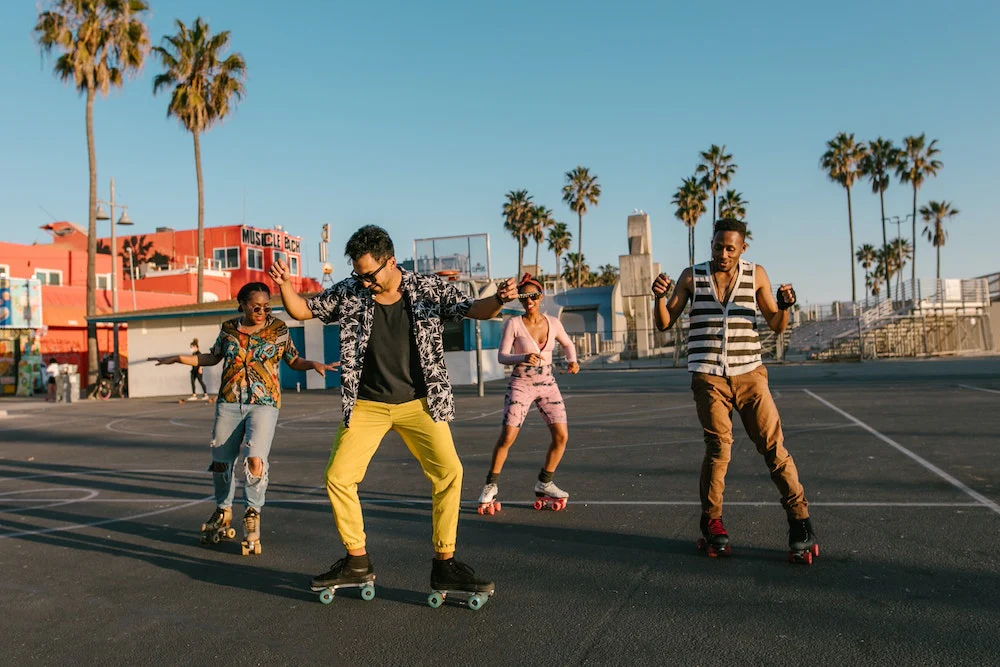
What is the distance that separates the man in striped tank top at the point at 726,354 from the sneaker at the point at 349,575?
2.14 m

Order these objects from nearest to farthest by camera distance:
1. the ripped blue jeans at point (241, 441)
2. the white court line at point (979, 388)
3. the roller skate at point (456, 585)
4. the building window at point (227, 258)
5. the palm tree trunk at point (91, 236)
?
1. the roller skate at point (456, 585)
2. the ripped blue jeans at point (241, 441)
3. the white court line at point (979, 388)
4. the palm tree trunk at point (91, 236)
5. the building window at point (227, 258)

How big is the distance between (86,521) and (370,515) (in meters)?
2.56

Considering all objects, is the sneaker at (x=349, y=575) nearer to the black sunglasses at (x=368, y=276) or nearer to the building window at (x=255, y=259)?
the black sunglasses at (x=368, y=276)

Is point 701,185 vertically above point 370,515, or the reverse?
point 701,185

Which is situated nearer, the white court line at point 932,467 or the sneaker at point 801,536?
the sneaker at point 801,536

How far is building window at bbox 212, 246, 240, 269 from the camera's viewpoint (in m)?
57.2

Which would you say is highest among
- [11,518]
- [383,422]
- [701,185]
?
[701,185]

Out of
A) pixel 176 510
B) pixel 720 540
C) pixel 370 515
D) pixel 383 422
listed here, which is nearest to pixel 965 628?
pixel 720 540

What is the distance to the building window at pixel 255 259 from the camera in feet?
190

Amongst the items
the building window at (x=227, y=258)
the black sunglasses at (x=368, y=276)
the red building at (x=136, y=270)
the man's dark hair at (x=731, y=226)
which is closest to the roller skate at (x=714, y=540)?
the man's dark hair at (x=731, y=226)

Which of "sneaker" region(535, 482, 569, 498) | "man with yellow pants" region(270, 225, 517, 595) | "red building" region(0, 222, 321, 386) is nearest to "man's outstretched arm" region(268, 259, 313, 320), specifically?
"man with yellow pants" region(270, 225, 517, 595)

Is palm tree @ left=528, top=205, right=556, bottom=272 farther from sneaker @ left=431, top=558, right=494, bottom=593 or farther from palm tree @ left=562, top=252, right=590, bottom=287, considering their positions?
sneaker @ left=431, top=558, right=494, bottom=593

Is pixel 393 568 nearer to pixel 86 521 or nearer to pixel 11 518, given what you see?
pixel 86 521

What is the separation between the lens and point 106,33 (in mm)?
30031
